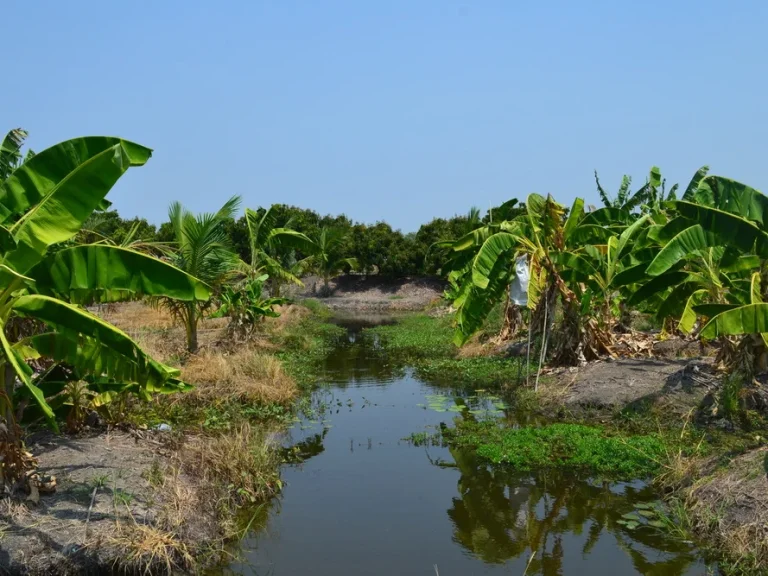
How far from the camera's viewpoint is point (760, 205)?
7746mm

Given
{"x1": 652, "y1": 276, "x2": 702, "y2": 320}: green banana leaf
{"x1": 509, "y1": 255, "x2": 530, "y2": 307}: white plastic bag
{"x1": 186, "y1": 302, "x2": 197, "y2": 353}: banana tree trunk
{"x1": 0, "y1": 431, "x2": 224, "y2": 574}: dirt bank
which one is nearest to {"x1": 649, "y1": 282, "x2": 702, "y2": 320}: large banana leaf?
{"x1": 652, "y1": 276, "x2": 702, "y2": 320}: green banana leaf

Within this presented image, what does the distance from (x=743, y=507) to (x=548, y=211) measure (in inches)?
285

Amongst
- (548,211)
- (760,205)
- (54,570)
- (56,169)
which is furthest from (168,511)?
(548,211)

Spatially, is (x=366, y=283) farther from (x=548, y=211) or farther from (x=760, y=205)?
(x=760, y=205)

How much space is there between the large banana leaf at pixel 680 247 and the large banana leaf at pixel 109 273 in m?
5.09

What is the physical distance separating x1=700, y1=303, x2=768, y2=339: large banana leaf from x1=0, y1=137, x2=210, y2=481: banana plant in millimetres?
5235

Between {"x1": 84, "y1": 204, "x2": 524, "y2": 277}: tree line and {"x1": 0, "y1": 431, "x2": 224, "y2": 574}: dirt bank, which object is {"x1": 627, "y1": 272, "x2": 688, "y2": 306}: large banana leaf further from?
{"x1": 84, "y1": 204, "x2": 524, "y2": 277}: tree line

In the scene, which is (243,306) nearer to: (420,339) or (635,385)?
(420,339)

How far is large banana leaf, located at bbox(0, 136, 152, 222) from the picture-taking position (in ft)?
20.6

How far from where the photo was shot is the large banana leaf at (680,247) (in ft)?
26.0

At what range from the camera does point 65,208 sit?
5.86 m

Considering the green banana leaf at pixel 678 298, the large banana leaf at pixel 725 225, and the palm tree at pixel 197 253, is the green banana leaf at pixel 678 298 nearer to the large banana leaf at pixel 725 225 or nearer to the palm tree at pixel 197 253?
the large banana leaf at pixel 725 225

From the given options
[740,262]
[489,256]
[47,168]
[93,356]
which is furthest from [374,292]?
[47,168]

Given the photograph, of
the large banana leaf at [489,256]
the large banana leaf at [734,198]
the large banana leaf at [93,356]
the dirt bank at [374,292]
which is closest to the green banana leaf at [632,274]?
the large banana leaf at [734,198]
